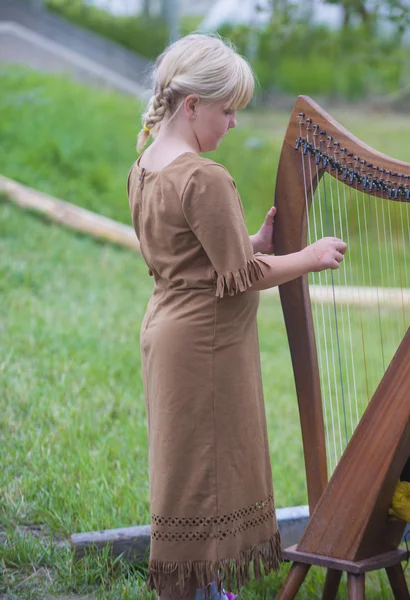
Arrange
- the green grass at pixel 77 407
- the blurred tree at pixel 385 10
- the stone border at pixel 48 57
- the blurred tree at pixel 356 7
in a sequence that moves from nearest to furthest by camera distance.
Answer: the green grass at pixel 77 407, the blurred tree at pixel 385 10, the blurred tree at pixel 356 7, the stone border at pixel 48 57

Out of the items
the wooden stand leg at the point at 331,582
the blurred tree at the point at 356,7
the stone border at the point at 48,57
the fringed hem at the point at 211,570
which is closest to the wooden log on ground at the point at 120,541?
the wooden stand leg at the point at 331,582

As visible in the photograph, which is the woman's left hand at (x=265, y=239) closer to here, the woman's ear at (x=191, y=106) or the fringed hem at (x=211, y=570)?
the woman's ear at (x=191, y=106)

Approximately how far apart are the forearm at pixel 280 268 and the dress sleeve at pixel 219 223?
42mm

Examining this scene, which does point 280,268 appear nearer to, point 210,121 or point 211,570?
point 210,121

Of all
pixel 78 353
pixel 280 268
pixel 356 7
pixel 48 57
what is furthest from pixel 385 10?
pixel 48 57

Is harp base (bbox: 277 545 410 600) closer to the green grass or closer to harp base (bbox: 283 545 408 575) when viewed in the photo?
harp base (bbox: 283 545 408 575)

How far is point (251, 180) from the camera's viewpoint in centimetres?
921

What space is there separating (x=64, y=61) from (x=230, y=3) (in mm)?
2139

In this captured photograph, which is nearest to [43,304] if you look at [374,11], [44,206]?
[44,206]

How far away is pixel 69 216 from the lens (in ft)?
24.5

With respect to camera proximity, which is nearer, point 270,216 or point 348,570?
point 348,570

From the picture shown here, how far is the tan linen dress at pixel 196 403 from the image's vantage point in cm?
234

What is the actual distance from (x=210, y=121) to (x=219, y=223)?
0.92 ft

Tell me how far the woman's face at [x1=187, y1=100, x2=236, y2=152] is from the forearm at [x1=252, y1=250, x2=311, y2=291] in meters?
0.33
